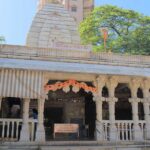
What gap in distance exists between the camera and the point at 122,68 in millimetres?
11844

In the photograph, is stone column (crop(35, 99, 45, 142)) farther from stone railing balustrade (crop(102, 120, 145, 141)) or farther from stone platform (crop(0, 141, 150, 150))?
stone railing balustrade (crop(102, 120, 145, 141))

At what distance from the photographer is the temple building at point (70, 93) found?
10383 millimetres

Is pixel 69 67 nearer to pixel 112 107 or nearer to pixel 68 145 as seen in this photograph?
pixel 112 107

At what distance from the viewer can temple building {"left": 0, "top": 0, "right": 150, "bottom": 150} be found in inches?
409

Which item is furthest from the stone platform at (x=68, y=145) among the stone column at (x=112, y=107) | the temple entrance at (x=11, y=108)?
the temple entrance at (x=11, y=108)

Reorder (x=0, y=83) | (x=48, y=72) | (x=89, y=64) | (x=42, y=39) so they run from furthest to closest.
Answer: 1. (x=42, y=39)
2. (x=89, y=64)
3. (x=48, y=72)
4. (x=0, y=83)

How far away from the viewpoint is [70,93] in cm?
1488

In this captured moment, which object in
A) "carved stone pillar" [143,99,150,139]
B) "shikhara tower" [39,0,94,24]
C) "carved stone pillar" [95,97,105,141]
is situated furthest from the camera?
"shikhara tower" [39,0,94,24]

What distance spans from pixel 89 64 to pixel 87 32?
61.4ft

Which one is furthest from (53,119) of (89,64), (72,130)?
(89,64)

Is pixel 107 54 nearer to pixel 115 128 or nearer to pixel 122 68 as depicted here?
pixel 122 68

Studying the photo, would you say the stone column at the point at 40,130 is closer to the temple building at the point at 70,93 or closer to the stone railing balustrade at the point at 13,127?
the temple building at the point at 70,93

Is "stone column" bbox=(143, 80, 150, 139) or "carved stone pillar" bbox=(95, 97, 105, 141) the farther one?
"stone column" bbox=(143, 80, 150, 139)

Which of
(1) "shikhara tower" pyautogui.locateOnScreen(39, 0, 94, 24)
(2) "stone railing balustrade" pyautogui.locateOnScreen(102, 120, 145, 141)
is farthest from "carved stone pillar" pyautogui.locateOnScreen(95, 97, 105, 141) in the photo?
(1) "shikhara tower" pyautogui.locateOnScreen(39, 0, 94, 24)
